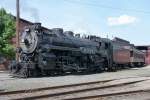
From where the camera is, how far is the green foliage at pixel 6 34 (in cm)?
3991

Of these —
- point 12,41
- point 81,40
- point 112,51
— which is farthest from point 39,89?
point 12,41

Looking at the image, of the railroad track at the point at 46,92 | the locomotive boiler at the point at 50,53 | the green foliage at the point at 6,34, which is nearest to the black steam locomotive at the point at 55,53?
the locomotive boiler at the point at 50,53

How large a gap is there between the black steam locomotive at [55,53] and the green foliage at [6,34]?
10158mm

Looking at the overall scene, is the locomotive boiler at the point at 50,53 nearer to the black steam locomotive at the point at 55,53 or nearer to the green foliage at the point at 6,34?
the black steam locomotive at the point at 55,53

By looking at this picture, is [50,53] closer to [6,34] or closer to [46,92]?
[46,92]

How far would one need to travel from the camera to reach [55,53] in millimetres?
27109

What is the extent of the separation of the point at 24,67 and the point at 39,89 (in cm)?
812

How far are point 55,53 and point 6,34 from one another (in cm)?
1460

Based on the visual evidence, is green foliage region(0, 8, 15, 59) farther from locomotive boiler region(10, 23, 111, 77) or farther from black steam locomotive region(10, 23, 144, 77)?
locomotive boiler region(10, 23, 111, 77)

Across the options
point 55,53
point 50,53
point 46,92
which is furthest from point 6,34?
point 46,92

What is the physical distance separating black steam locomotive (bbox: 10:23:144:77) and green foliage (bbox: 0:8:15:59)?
1016 centimetres

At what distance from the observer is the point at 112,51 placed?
36125 mm

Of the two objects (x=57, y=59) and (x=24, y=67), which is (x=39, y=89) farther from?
(x=57, y=59)

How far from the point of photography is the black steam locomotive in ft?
82.6
